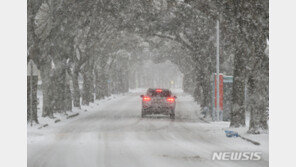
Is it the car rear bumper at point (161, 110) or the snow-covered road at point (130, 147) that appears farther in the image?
the car rear bumper at point (161, 110)

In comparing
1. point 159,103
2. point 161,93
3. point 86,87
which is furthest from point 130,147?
point 86,87

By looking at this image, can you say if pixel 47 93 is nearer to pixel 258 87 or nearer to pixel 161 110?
pixel 161 110

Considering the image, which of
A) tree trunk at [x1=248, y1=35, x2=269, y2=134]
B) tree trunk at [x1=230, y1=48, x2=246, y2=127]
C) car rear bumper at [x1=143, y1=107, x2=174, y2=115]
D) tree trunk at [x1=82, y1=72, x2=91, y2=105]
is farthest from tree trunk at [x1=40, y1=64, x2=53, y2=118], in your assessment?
tree trunk at [x1=82, y1=72, x2=91, y2=105]

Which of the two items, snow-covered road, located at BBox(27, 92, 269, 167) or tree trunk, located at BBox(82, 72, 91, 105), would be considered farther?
tree trunk, located at BBox(82, 72, 91, 105)

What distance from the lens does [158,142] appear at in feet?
62.7

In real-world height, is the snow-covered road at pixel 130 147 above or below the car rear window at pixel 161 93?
below

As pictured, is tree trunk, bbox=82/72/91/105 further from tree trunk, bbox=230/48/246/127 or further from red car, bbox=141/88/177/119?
tree trunk, bbox=230/48/246/127

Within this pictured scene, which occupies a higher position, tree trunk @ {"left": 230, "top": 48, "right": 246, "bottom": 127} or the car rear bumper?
tree trunk @ {"left": 230, "top": 48, "right": 246, "bottom": 127}

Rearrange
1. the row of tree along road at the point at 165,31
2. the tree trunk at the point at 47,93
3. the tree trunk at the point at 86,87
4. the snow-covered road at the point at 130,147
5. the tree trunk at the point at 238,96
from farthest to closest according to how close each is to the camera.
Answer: the tree trunk at the point at 86,87 < the tree trunk at the point at 47,93 < the tree trunk at the point at 238,96 < the row of tree along road at the point at 165,31 < the snow-covered road at the point at 130,147

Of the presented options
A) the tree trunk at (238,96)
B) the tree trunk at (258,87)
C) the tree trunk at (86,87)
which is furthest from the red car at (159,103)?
the tree trunk at (86,87)

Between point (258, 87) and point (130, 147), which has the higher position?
point (258, 87)

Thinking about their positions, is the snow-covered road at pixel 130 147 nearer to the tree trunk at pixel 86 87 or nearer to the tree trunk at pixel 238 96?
the tree trunk at pixel 238 96

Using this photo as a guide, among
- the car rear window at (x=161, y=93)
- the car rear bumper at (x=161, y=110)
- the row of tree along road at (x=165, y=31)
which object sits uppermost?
the row of tree along road at (x=165, y=31)

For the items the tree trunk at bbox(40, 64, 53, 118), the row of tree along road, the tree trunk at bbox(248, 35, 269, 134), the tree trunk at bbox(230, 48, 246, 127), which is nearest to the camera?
the tree trunk at bbox(248, 35, 269, 134)
